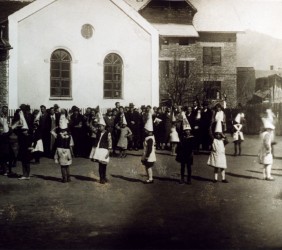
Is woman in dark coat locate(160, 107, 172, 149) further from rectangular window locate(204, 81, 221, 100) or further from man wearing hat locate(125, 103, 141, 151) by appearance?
rectangular window locate(204, 81, 221, 100)

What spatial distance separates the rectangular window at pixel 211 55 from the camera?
4319 centimetres

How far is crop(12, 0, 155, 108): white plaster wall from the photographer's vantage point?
23.1 metres

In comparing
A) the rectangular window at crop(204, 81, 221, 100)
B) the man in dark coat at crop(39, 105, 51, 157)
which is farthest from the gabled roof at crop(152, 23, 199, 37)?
the man in dark coat at crop(39, 105, 51, 157)

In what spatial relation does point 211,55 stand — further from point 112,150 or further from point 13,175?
point 13,175

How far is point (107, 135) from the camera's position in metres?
12.3

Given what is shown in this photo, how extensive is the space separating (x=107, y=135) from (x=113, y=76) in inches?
513

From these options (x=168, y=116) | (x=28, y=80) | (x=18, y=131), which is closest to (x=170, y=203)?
(x=18, y=131)

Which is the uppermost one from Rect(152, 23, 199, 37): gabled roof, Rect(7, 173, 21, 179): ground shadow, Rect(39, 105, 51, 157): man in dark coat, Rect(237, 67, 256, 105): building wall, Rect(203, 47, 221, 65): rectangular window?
Rect(152, 23, 199, 37): gabled roof

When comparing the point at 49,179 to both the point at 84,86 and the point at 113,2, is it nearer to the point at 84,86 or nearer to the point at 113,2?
the point at 84,86

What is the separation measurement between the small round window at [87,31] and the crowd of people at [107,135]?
5.29 m

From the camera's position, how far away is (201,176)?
13.5 metres

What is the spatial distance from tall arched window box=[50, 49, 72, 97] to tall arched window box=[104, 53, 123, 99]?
191 centimetres

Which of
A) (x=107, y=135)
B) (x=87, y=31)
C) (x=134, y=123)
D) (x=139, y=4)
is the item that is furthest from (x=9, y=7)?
(x=139, y=4)

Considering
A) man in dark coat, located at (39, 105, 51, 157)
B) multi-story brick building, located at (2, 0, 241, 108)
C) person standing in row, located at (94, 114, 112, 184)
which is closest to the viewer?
person standing in row, located at (94, 114, 112, 184)
